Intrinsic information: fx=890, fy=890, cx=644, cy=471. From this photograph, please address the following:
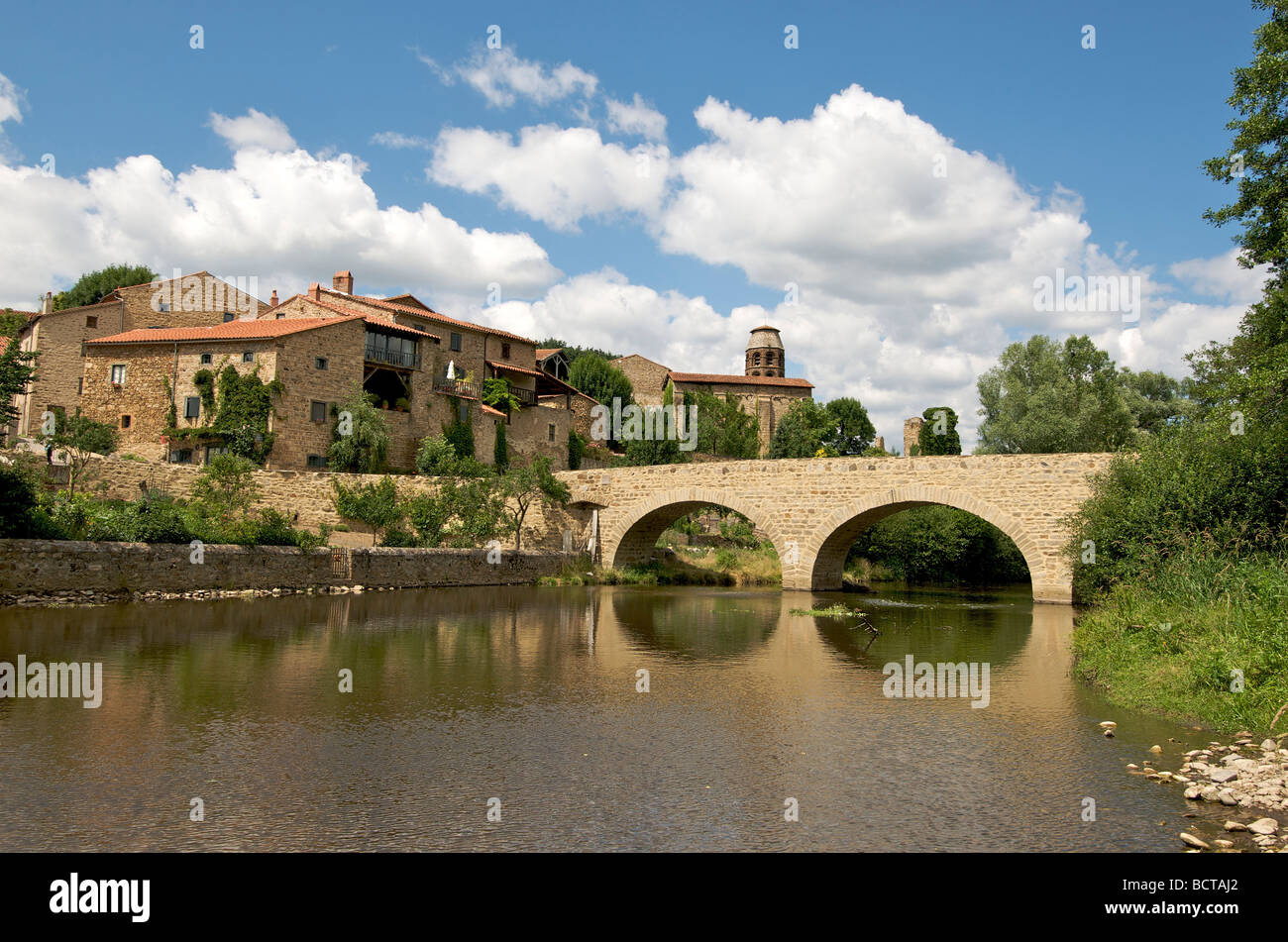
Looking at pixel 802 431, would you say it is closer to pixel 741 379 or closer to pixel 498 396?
pixel 741 379

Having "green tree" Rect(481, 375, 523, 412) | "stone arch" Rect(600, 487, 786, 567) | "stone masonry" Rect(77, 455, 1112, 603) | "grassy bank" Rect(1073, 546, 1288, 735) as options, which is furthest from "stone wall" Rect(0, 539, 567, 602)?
"grassy bank" Rect(1073, 546, 1288, 735)

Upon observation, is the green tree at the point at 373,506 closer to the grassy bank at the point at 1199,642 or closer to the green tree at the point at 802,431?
the grassy bank at the point at 1199,642

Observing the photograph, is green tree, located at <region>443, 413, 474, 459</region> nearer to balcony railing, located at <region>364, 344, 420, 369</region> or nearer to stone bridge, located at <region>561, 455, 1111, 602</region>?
balcony railing, located at <region>364, 344, 420, 369</region>

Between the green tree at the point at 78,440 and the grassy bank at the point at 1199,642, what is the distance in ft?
77.0

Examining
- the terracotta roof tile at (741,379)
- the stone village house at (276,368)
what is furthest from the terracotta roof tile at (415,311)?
the terracotta roof tile at (741,379)

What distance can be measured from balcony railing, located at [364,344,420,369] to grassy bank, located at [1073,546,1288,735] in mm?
32095

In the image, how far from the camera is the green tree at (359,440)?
3556 cm

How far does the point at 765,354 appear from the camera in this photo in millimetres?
77250

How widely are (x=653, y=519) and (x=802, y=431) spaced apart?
31505 mm
